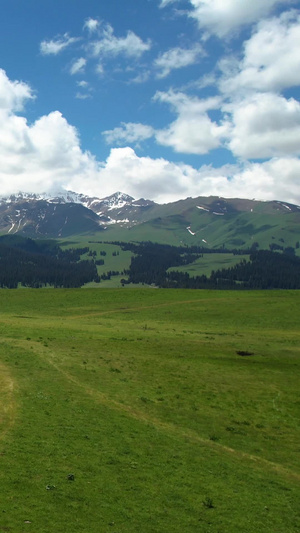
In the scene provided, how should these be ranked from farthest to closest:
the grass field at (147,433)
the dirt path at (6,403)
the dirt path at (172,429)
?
1. the dirt path at (172,429)
2. the dirt path at (6,403)
3. the grass field at (147,433)

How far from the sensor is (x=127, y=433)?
2834cm

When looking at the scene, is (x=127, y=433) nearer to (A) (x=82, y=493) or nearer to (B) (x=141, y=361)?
(A) (x=82, y=493)

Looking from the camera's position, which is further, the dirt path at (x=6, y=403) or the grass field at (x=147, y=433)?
the dirt path at (x=6, y=403)

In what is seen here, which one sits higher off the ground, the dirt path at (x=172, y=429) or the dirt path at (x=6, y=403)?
the dirt path at (x=6, y=403)

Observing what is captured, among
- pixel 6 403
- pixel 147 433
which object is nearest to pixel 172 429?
pixel 147 433

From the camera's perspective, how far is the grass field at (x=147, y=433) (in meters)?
18.8

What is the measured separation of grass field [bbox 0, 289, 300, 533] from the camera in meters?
18.8

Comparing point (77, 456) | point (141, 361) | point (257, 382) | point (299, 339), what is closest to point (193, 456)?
point (77, 456)

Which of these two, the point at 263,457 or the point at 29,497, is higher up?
the point at 29,497

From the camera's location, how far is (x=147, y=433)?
28.9 m

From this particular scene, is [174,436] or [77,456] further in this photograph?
[174,436]

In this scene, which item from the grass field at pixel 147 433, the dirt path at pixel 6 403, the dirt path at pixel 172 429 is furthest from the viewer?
the dirt path at pixel 172 429

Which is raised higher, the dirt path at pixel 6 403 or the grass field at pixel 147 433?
the dirt path at pixel 6 403

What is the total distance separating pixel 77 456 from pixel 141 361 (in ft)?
89.5
